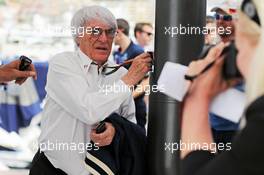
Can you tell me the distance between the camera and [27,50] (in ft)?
14.8

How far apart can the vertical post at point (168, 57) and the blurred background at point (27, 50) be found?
236 centimetres

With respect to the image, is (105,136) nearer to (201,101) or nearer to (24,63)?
(24,63)

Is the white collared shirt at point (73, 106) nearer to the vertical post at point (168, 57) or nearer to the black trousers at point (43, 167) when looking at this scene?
the black trousers at point (43, 167)

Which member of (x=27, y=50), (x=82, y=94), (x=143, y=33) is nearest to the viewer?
(x=82, y=94)

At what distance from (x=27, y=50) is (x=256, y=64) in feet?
12.8

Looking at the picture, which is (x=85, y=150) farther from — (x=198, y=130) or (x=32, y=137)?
(x=32, y=137)

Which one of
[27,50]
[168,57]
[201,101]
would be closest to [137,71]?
[168,57]

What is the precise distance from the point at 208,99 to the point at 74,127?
1.03 m

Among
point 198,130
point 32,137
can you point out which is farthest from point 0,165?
point 198,130

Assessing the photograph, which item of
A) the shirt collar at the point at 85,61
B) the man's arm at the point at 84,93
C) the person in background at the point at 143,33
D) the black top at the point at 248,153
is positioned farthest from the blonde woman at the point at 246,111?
the person in background at the point at 143,33

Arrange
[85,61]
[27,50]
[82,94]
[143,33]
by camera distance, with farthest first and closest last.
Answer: [143,33]
[27,50]
[85,61]
[82,94]

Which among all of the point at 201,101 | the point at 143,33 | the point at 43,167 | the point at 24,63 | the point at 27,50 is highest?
the point at 201,101

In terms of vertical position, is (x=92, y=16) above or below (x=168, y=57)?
above

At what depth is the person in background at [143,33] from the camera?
4.77m
